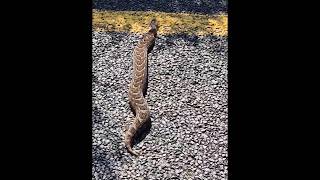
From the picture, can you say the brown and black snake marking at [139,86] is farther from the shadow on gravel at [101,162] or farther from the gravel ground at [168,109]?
the shadow on gravel at [101,162]

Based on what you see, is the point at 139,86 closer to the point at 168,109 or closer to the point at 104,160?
the point at 168,109

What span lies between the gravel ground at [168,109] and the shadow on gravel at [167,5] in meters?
1.26

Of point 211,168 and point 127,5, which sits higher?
point 127,5

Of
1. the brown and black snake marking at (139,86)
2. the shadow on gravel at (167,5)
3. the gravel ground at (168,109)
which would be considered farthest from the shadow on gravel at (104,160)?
the shadow on gravel at (167,5)

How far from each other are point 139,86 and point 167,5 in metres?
3.30

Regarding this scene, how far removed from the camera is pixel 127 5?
38.5 ft

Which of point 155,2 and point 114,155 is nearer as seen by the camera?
point 114,155

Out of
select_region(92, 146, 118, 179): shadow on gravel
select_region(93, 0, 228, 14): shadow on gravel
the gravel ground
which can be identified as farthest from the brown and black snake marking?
select_region(93, 0, 228, 14): shadow on gravel

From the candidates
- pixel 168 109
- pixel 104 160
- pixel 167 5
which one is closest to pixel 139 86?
pixel 168 109

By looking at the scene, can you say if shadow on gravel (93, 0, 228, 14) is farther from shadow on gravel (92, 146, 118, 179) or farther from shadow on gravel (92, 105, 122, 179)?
shadow on gravel (92, 146, 118, 179)

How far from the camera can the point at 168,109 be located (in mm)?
8875

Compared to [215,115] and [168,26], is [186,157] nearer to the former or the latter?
[215,115]
